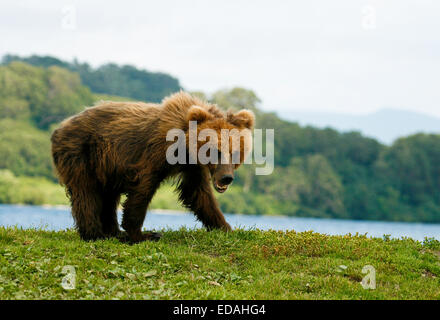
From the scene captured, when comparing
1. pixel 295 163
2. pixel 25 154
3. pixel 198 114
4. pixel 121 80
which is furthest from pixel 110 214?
pixel 121 80

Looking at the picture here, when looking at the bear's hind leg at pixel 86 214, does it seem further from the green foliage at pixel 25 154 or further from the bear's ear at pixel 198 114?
the green foliage at pixel 25 154

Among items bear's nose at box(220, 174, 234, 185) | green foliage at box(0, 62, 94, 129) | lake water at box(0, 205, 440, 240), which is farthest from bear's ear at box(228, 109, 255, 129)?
green foliage at box(0, 62, 94, 129)

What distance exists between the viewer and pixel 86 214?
986 cm

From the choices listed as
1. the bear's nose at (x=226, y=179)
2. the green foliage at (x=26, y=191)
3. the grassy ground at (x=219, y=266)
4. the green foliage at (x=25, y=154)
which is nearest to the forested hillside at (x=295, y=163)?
the green foliage at (x=25, y=154)

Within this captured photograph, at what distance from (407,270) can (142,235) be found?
457 cm

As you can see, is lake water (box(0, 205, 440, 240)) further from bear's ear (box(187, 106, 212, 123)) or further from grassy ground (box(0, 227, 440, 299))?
bear's ear (box(187, 106, 212, 123))

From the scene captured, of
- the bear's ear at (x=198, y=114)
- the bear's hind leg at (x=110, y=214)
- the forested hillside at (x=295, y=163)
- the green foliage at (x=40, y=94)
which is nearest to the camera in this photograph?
the bear's ear at (x=198, y=114)

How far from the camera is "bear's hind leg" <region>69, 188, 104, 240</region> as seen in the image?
→ 983 centimetres

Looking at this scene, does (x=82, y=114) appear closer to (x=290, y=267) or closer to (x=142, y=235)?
(x=142, y=235)

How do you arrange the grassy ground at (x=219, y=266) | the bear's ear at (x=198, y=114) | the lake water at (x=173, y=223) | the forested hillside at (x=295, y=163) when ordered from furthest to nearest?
the forested hillside at (x=295, y=163) → the lake water at (x=173, y=223) → the bear's ear at (x=198, y=114) → the grassy ground at (x=219, y=266)

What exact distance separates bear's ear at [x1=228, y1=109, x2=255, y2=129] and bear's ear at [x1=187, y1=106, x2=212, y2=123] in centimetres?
41

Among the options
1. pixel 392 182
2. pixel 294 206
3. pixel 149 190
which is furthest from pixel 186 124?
pixel 392 182

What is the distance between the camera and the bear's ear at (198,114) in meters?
9.09

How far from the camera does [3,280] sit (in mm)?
7418
